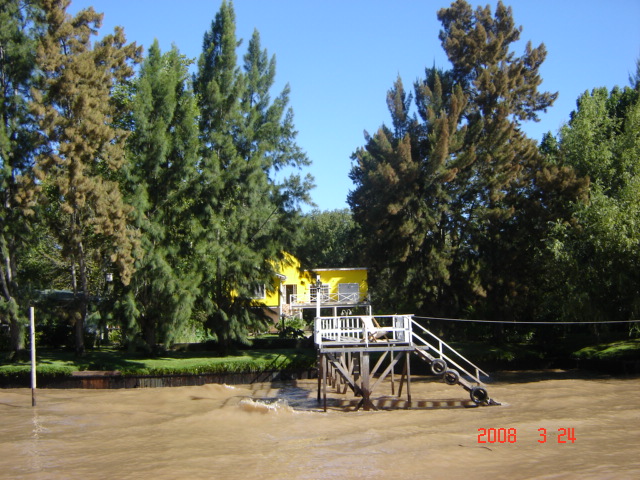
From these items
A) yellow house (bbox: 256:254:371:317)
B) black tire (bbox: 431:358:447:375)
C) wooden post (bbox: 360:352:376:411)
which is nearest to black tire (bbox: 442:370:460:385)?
black tire (bbox: 431:358:447:375)

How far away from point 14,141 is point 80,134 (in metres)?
3.46

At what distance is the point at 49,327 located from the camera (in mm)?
35156

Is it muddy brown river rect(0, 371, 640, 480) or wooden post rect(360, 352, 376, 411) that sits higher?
wooden post rect(360, 352, 376, 411)

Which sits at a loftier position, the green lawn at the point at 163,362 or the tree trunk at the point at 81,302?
the tree trunk at the point at 81,302

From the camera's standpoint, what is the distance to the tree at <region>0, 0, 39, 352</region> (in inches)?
1110

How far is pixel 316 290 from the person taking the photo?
33.1m

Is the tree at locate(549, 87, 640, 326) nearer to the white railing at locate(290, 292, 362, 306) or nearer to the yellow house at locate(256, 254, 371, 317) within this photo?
the yellow house at locate(256, 254, 371, 317)

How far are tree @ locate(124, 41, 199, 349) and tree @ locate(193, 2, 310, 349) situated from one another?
1.04 m

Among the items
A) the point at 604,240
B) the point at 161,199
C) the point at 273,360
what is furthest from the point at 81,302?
the point at 604,240

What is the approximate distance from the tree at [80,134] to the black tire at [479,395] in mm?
15355

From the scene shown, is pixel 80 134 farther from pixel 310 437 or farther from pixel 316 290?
pixel 310 437

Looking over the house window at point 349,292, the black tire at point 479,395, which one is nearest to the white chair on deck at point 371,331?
the black tire at point 479,395

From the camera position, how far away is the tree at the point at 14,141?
28203 mm

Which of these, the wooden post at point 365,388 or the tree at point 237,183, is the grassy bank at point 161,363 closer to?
the tree at point 237,183
